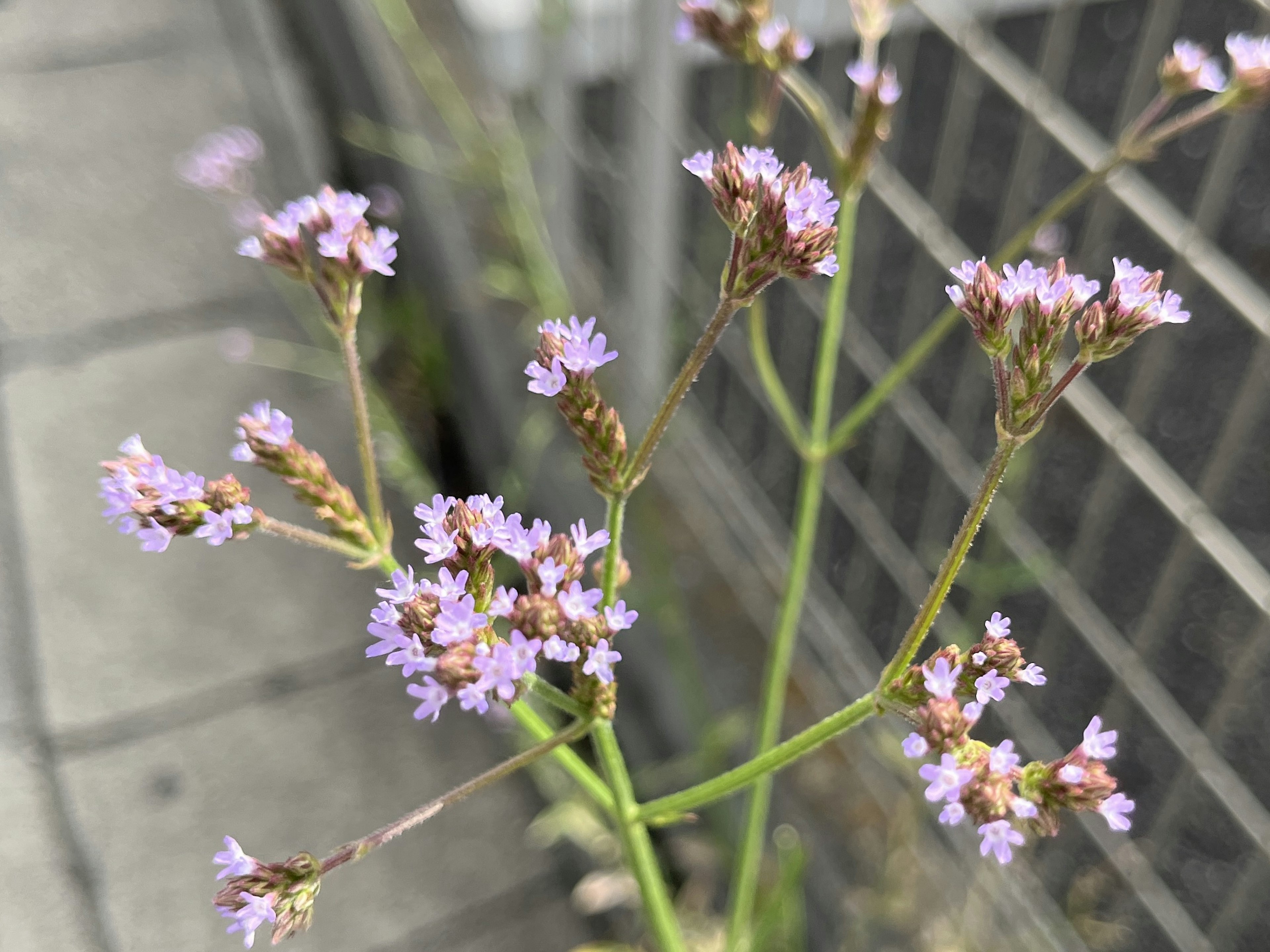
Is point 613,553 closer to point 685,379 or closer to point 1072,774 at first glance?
point 685,379

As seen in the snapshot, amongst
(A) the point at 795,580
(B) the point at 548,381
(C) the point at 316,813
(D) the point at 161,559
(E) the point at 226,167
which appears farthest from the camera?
(D) the point at 161,559

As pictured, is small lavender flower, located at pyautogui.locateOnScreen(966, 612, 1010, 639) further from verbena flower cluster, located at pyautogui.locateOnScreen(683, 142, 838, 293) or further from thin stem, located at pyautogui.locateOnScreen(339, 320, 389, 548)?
thin stem, located at pyautogui.locateOnScreen(339, 320, 389, 548)

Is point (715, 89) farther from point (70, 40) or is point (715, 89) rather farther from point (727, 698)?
point (70, 40)

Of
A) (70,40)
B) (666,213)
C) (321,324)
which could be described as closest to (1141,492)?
(666,213)

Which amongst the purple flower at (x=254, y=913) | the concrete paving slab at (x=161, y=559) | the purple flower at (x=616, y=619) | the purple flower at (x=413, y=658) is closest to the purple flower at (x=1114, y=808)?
the purple flower at (x=616, y=619)

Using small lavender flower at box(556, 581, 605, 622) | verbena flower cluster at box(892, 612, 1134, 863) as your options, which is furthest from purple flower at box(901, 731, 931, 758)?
small lavender flower at box(556, 581, 605, 622)

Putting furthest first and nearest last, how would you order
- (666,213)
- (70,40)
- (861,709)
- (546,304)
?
(70,40)
(546,304)
(666,213)
(861,709)

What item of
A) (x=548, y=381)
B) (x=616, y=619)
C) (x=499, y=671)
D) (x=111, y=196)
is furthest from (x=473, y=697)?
(x=111, y=196)
